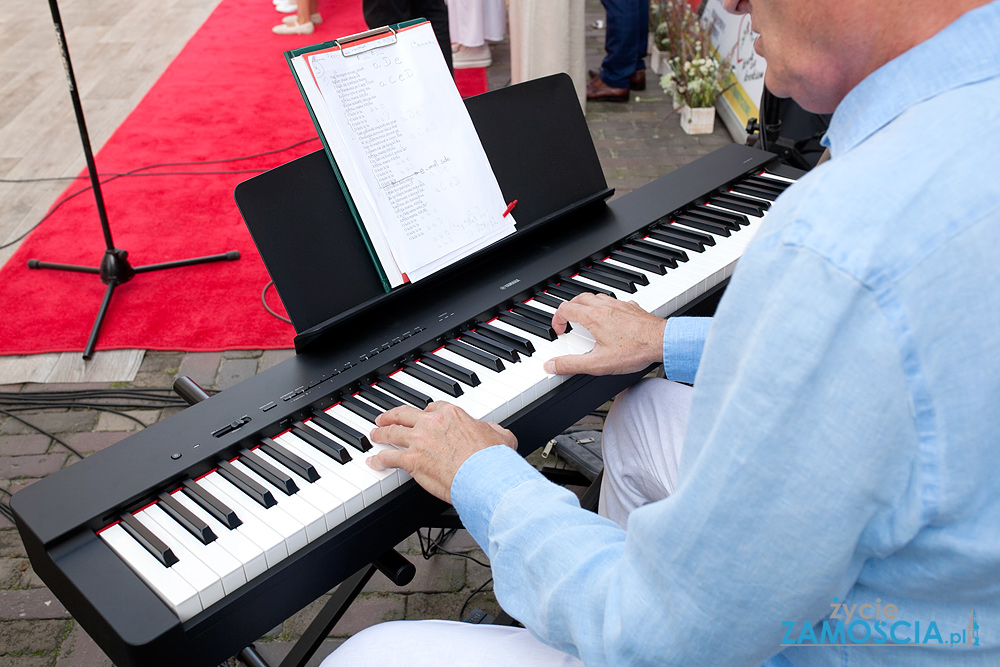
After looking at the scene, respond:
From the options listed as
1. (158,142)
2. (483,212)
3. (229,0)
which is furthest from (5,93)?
(483,212)

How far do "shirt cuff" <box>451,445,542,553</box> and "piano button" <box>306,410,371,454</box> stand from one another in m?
0.22

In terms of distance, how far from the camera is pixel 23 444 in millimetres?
2713

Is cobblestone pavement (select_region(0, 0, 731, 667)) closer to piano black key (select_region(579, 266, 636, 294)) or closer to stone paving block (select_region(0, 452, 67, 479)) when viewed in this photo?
stone paving block (select_region(0, 452, 67, 479))

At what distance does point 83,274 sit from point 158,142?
69.4 inches

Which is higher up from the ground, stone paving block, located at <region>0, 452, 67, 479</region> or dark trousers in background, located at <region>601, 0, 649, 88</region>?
dark trousers in background, located at <region>601, 0, 649, 88</region>

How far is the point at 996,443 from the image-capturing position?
0.74 m

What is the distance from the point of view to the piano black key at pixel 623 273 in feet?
5.80

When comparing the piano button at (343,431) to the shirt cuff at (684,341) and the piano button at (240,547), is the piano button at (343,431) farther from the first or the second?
the shirt cuff at (684,341)

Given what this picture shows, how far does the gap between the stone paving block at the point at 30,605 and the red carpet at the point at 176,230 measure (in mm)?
1171

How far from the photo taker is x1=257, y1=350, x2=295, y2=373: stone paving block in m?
3.11

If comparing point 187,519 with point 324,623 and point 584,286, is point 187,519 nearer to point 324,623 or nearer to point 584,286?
point 324,623

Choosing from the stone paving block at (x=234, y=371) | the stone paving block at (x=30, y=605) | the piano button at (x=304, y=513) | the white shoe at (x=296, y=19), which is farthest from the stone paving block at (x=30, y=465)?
the white shoe at (x=296, y=19)

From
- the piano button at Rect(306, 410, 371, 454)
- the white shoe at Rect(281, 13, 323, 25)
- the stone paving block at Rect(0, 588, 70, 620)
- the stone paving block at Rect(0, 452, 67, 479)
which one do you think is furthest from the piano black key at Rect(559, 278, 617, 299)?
the white shoe at Rect(281, 13, 323, 25)

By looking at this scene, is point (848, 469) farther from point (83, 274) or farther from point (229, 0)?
point (229, 0)
